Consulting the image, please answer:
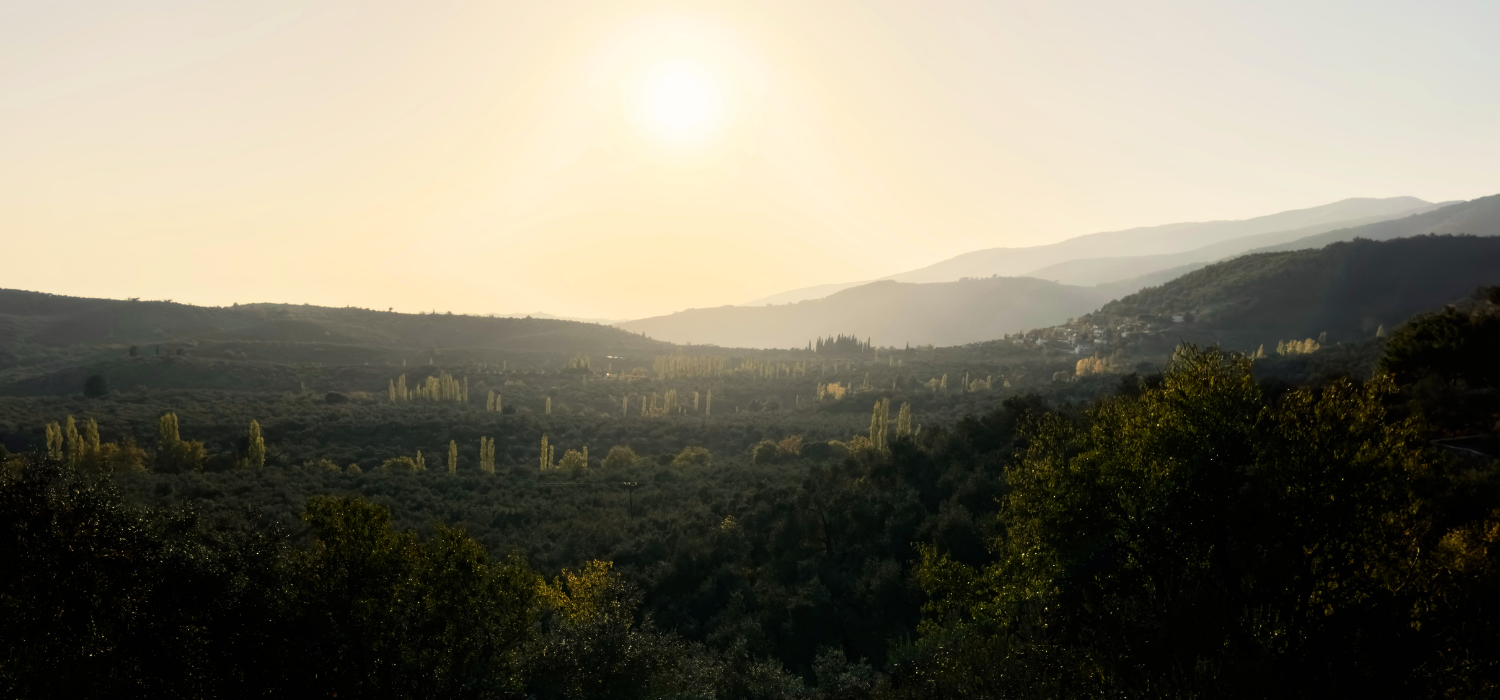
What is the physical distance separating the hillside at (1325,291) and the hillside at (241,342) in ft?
360

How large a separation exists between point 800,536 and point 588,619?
1476 centimetres

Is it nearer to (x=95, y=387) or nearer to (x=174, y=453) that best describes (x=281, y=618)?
(x=174, y=453)

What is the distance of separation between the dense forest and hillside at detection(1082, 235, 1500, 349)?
96024 mm

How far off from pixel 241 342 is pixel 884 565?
5202 inches

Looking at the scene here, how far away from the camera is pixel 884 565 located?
34969 mm

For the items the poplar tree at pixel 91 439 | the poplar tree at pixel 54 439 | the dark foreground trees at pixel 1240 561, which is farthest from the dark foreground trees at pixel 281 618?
the poplar tree at pixel 91 439

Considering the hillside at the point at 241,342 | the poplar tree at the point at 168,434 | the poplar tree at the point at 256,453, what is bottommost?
the poplar tree at the point at 256,453

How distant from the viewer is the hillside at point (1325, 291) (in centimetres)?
13225

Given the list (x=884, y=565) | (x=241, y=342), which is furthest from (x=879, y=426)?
(x=241, y=342)

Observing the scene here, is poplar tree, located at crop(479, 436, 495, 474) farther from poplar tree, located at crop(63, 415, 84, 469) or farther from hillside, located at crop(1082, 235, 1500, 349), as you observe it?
hillside, located at crop(1082, 235, 1500, 349)

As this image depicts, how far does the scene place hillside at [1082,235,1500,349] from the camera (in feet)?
434

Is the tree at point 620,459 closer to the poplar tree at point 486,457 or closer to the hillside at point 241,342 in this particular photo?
the poplar tree at point 486,457

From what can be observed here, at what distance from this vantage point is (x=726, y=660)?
29.1 meters

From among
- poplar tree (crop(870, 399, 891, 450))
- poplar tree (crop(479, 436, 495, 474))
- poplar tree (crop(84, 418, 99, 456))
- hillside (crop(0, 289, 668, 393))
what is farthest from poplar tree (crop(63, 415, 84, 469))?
poplar tree (crop(870, 399, 891, 450))
